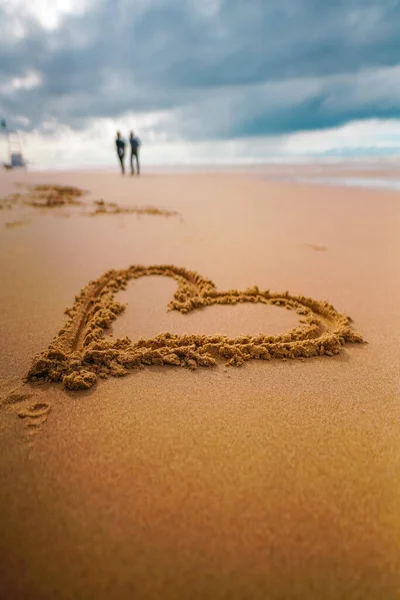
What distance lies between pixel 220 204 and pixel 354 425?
4.50 metres

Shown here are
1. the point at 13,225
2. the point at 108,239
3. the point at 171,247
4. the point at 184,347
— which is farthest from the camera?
the point at 13,225

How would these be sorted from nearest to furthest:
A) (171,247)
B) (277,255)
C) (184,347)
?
(184,347)
(277,255)
(171,247)

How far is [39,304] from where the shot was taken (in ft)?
5.94

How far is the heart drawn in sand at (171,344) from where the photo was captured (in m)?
1.28

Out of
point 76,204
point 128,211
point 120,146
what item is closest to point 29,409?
point 128,211

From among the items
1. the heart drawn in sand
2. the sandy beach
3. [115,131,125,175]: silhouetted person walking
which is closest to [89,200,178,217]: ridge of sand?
the sandy beach

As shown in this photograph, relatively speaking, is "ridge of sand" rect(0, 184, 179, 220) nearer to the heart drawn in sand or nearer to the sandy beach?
the sandy beach

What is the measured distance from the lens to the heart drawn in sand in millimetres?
1277

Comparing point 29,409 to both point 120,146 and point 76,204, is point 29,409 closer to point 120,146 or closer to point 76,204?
point 76,204

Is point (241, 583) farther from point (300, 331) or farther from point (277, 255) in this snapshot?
point (277, 255)

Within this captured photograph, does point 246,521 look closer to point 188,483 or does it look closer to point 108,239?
point 188,483

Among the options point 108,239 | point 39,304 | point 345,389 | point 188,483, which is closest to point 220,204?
point 108,239

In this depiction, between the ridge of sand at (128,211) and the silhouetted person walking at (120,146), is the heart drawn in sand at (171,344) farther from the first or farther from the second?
the silhouetted person walking at (120,146)

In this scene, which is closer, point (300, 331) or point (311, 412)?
point (311, 412)
